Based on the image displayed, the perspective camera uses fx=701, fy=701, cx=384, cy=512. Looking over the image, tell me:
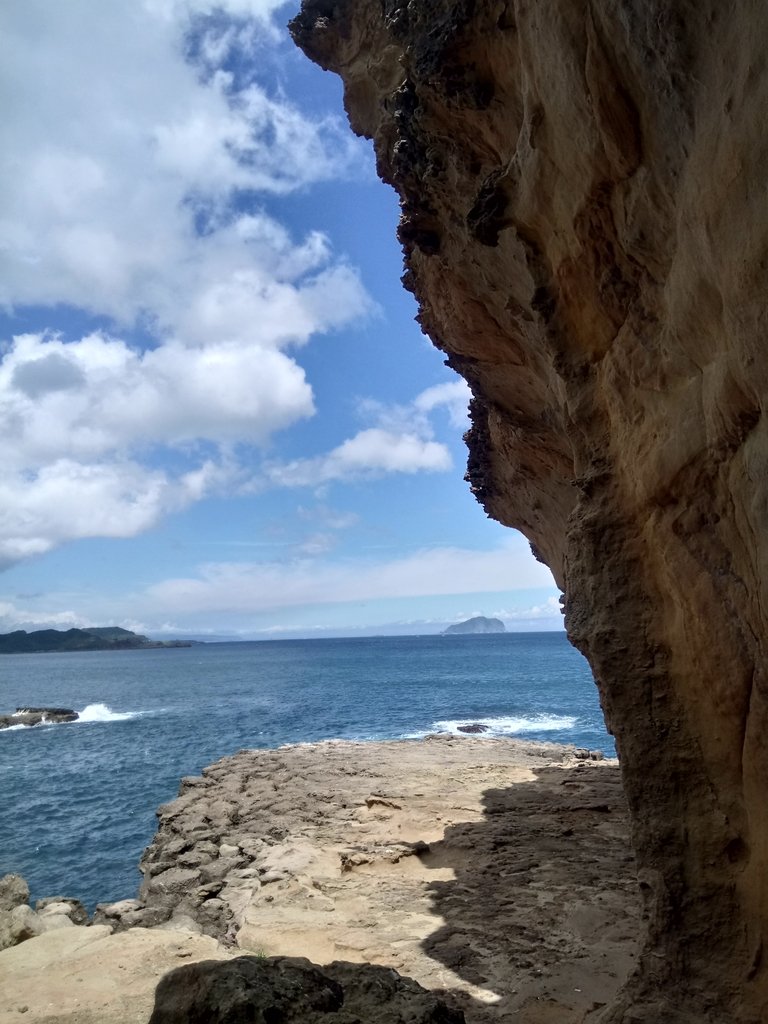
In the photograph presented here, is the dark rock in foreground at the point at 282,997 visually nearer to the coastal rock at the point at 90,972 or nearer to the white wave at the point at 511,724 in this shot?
the coastal rock at the point at 90,972

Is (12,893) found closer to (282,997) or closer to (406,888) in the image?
(406,888)

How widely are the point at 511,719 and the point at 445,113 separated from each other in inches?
1787

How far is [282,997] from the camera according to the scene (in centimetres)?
448

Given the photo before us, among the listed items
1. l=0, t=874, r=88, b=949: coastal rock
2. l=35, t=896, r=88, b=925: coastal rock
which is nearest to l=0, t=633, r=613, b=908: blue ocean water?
l=35, t=896, r=88, b=925: coastal rock

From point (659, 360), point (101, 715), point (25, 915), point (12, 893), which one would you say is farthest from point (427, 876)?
point (101, 715)

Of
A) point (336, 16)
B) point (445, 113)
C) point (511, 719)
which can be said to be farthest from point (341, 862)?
point (511, 719)

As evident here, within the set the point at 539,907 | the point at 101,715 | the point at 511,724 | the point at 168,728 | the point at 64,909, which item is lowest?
the point at 101,715

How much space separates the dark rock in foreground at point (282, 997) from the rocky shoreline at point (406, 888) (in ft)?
1.56

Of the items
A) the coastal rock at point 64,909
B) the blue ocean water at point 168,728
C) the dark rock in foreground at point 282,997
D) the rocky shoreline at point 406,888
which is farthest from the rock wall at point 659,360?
the blue ocean water at point 168,728

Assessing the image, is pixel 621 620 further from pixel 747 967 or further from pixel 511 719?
pixel 511 719

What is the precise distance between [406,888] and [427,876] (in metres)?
0.61

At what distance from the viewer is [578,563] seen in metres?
6.90

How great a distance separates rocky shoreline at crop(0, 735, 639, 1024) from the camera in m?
8.13

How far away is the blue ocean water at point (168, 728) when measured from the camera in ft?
70.6
